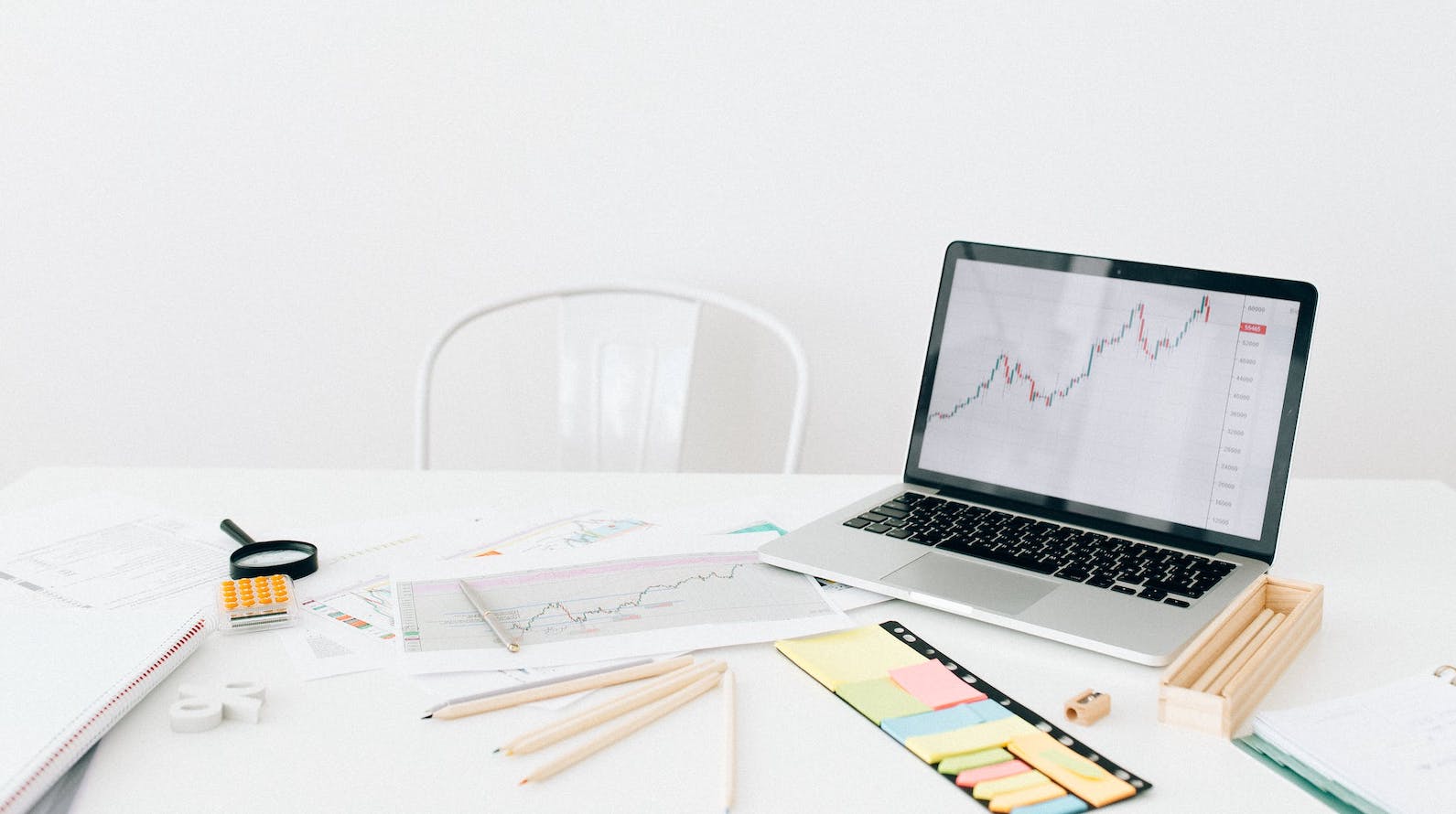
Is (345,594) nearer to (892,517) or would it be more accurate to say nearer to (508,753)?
(508,753)

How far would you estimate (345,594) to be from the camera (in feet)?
3.07

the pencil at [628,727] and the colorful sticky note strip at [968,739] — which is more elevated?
the colorful sticky note strip at [968,739]

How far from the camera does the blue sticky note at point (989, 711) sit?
74cm

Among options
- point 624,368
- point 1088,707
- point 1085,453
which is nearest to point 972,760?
point 1088,707

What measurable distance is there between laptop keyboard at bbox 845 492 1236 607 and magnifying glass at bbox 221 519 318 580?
1.57 feet

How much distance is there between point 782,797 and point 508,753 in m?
0.17

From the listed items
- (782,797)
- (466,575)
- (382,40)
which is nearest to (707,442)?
(382,40)

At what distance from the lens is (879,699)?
0.76 meters

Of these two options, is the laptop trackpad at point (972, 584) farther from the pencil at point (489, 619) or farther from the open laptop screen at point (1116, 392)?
the pencil at point (489, 619)

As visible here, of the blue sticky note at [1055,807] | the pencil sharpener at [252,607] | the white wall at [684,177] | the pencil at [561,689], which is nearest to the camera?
the blue sticky note at [1055,807]

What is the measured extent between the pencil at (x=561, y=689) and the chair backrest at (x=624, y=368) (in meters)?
0.92

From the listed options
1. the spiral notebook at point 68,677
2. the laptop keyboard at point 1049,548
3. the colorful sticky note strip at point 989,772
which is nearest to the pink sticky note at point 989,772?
the colorful sticky note strip at point 989,772

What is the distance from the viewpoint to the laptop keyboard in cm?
93

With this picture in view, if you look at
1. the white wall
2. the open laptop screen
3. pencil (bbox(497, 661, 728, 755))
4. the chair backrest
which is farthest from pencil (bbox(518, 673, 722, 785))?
the white wall
